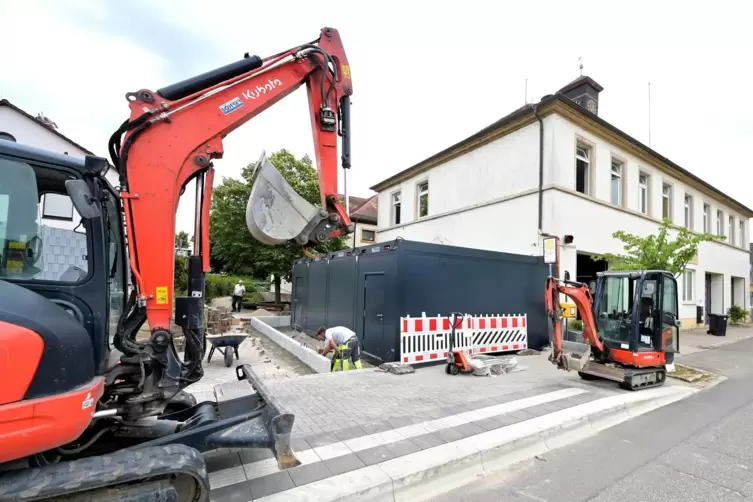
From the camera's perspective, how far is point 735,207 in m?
23.7

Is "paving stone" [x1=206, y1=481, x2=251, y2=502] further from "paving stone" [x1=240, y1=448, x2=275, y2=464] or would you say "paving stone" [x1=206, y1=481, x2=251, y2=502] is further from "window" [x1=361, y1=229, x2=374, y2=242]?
"window" [x1=361, y1=229, x2=374, y2=242]

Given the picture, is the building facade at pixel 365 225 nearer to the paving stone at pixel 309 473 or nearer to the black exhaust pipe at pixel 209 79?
the black exhaust pipe at pixel 209 79

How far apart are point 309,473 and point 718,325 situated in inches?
782

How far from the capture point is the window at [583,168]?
13648 millimetres

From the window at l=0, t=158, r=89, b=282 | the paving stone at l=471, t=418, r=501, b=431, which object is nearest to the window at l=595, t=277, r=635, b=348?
the paving stone at l=471, t=418, r=501, b=431

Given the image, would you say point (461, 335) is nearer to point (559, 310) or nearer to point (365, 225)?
point (559, 310)

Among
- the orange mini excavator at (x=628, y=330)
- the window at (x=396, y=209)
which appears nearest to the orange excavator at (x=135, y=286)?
the orange mini excavator at (x=628, y=330)

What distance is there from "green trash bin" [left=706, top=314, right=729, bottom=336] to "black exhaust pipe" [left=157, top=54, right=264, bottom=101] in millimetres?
20646

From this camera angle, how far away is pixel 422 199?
756 inches

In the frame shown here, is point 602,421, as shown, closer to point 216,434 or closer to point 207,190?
point 216,434

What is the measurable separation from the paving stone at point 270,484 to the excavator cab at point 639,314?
6430 millimetres

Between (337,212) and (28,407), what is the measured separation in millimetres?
2777

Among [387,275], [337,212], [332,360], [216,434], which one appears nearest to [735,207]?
[387,275]

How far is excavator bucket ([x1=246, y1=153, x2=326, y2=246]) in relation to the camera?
3912 mm
